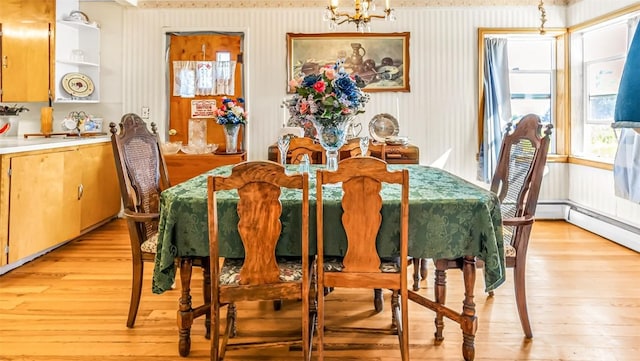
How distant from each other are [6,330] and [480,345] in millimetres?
2532

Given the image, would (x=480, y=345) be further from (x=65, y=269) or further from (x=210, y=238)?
(x=65, y=269)

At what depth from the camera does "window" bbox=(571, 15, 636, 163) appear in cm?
447

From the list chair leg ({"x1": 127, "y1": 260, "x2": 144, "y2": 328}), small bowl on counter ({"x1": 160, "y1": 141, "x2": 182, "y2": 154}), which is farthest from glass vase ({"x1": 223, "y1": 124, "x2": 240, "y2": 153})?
chair leg ({"x1": 127, "y1": 260, "x2": 144, "y2": 328})

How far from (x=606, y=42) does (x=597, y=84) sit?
1.41ft

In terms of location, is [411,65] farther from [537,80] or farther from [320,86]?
[320,86]

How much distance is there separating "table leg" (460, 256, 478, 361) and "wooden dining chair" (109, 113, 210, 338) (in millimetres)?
1226

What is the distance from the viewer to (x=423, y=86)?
5211 millimetres

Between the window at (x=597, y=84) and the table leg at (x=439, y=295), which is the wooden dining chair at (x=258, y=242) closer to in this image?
the table leg at (x=439, y=295)

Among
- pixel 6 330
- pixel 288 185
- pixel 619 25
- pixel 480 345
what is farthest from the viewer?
pixel 619 25

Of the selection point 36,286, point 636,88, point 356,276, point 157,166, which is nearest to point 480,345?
point 356,276

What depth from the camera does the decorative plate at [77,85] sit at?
16.1 ft

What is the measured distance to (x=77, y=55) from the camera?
496cm

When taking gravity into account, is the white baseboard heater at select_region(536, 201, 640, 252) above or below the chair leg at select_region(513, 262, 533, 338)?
above

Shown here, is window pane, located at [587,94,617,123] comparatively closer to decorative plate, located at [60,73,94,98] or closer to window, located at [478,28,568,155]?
window, located at [478,28,568,155]
